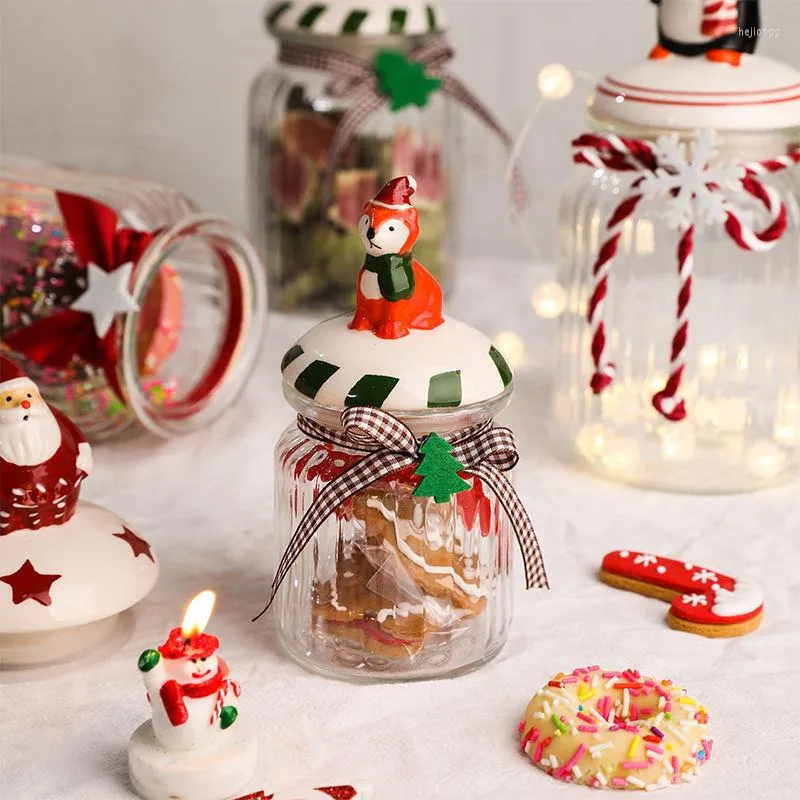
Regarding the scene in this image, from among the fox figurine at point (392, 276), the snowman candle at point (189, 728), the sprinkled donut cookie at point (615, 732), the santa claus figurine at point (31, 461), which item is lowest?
the sprinkled donut cookie at point (615, 732)

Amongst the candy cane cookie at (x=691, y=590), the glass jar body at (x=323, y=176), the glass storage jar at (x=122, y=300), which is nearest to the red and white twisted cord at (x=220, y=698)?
the candy cane cookie at (x=691, y=590)

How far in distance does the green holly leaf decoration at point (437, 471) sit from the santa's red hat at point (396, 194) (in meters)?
0.15

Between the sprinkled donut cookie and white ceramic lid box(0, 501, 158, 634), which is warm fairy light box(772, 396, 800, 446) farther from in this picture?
white ceramic lid box(0, 501, 158, 634)

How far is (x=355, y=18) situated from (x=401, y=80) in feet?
0.26

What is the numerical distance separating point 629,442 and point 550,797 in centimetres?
52

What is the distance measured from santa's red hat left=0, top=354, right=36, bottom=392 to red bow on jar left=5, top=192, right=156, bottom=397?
28 centimetres

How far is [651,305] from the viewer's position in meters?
1.34

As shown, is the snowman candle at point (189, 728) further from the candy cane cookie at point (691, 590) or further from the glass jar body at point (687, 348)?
the glass jar body at point (687, 348)

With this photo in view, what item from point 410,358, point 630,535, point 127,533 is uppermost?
point 410,358

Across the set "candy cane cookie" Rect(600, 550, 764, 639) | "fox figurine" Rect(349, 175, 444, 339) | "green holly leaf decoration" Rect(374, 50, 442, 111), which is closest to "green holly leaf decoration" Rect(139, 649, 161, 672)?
"fox figurine" Rect(349, 175, 444, 339)

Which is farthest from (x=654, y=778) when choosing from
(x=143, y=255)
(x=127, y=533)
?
(x=143, y=255)

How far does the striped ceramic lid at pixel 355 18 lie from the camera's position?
1556mm

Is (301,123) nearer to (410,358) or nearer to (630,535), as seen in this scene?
(630,535)

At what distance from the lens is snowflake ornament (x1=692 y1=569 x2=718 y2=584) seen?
107 cm
